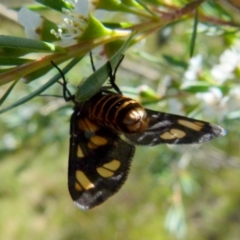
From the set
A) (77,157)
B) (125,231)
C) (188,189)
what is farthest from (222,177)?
(77,157)

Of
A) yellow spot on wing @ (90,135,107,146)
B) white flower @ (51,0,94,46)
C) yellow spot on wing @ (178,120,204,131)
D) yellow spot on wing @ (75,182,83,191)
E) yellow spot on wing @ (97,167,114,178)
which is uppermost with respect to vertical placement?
white flower @ (51,0,94,46)

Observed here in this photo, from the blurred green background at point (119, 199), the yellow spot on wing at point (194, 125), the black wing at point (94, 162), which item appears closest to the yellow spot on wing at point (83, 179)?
the black wing at point (94, 162)

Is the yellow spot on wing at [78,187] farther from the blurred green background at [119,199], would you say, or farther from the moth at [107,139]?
the blurred green background at [119,199]

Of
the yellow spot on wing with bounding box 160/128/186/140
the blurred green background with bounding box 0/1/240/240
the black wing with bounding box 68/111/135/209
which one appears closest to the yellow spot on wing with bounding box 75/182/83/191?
the black wing with bounding box 68/111/135/209

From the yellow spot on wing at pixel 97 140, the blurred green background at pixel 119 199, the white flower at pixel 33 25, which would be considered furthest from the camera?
the blurred green background at pixel 119 199

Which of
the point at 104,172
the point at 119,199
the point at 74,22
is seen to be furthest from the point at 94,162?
the point at 119,199

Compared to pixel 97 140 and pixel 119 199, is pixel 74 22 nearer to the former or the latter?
pixel 97 140

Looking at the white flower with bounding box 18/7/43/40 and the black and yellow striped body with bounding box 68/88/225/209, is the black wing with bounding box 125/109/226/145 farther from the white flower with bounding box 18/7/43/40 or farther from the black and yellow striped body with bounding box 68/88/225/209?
the white flower with bounding box 18/7/43/40
